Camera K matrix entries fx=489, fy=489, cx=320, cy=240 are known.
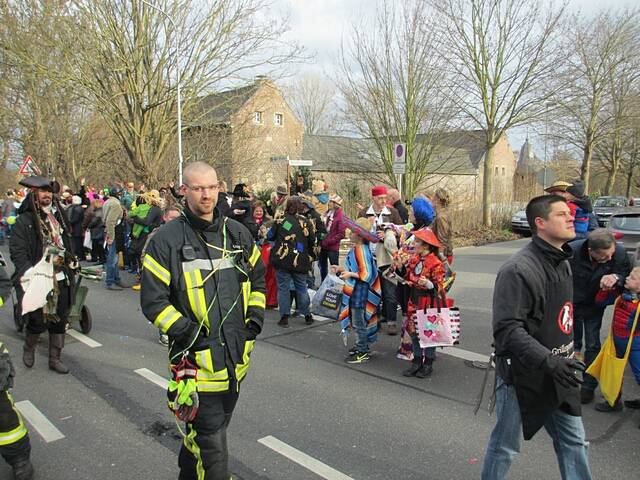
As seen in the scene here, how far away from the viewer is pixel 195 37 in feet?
54.2

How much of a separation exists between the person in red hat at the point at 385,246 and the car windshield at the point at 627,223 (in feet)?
17.0

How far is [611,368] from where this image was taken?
403cm

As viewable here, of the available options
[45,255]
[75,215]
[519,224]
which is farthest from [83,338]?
[519,224]

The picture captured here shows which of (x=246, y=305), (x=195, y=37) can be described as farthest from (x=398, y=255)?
(x=195, y=37)

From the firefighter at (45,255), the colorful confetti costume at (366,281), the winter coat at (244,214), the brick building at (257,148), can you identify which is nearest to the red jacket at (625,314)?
the colorful confetti costume at (366,281)

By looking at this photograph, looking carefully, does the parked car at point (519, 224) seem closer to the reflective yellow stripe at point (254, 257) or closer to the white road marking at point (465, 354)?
the white road marking at point (465, 354)

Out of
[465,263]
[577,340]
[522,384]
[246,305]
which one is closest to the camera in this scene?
[522,384]

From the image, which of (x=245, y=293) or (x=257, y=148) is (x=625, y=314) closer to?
(x=245, y=293)

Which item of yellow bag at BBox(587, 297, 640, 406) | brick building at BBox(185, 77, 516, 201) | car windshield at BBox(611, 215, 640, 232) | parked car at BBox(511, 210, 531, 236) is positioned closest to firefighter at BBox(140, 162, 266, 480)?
yellow bag at BBox(587, 297, 640, 406)

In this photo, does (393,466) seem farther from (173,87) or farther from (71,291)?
(173,87)

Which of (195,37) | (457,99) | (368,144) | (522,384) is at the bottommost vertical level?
(522,384)

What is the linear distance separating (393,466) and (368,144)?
63.7ft

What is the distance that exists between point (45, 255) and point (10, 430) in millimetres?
2234

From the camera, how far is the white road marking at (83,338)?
6.15m
